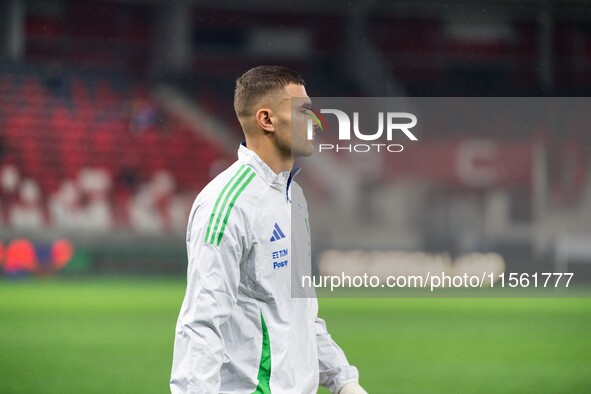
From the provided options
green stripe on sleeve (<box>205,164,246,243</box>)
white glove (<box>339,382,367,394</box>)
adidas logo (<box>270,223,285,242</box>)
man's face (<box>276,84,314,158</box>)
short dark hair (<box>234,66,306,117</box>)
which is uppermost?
short dark hair (<box>234,66,306,117</box>)

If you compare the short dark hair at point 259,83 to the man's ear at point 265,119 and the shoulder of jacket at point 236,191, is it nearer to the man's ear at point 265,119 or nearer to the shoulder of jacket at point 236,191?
the man's ear at point 265,119

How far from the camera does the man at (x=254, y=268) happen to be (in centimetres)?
157

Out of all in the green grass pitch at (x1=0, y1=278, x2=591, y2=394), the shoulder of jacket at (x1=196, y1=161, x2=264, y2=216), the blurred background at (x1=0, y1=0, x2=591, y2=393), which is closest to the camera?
the shoulder of jacket at (x1=196, y1=161, x2=264, y2=216)

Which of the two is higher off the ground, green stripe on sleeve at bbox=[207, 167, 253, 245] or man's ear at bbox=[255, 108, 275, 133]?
man's ear at bbox=[255, 108, 275, 133]

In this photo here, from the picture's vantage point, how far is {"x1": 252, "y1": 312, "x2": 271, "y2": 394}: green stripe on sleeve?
1663 mm

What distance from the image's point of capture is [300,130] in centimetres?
177

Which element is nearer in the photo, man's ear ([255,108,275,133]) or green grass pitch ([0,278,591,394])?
man's ear ([255,108,275,133])

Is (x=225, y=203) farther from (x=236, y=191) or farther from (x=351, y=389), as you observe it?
(x=351, y=389)

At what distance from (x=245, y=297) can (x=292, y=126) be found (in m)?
0.34

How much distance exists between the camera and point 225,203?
1.64m

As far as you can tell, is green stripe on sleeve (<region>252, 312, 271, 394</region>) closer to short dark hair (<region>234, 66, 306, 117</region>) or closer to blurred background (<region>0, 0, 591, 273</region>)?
short dark hair (<region>234, 66, 306, 117</region>)

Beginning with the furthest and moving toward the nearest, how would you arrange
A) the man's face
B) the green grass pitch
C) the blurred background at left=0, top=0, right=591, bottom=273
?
the blurred background at left=0, top=0, right=591, bottom=273
the green grass pitch
the man's face

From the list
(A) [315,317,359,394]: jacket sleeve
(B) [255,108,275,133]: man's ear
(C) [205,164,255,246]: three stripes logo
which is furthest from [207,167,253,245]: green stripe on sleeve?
(A) [315,317,359,394]: jacket sleeve

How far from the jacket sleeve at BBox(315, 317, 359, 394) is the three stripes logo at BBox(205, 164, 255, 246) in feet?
1.27
